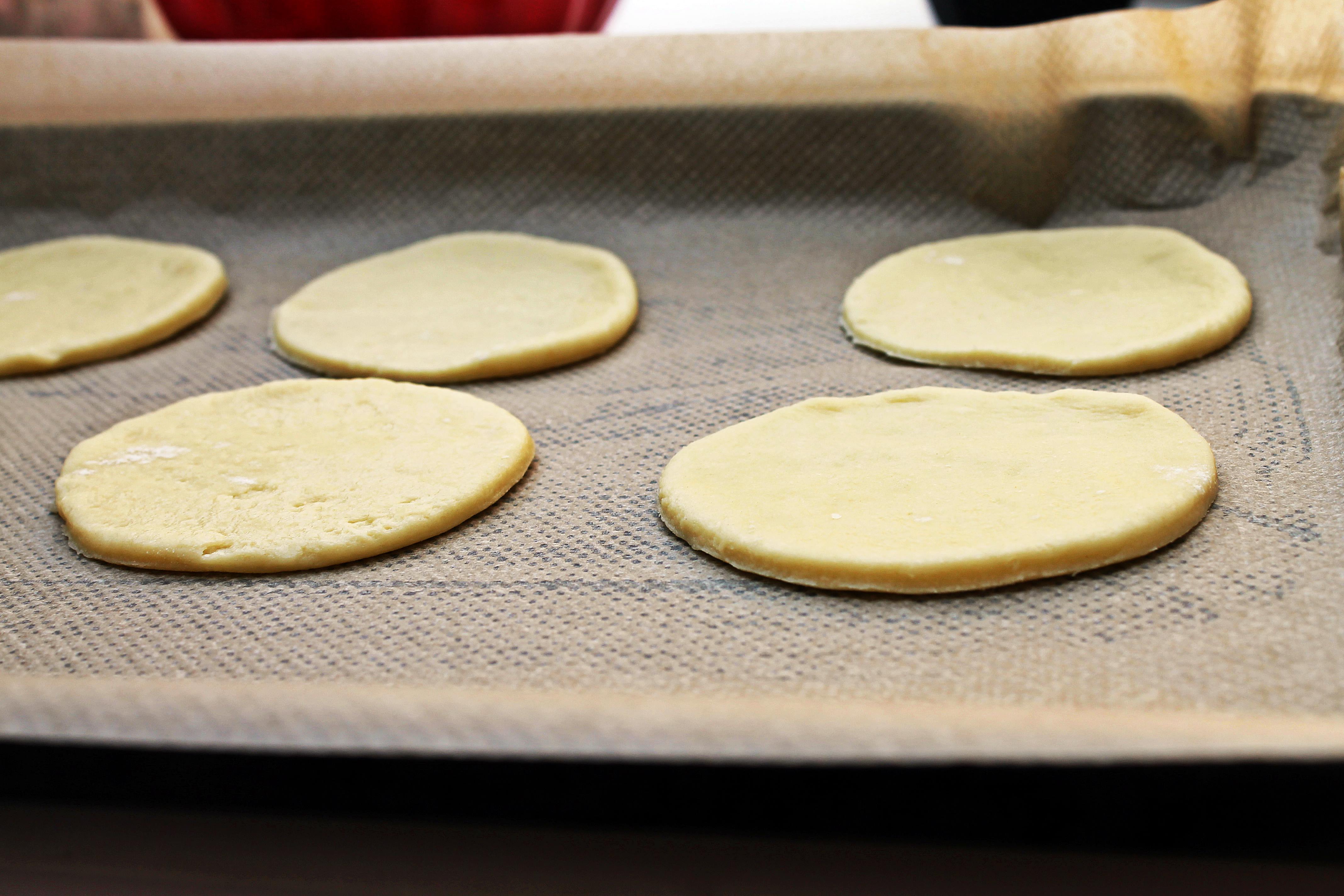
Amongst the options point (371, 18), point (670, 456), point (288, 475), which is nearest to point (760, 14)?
point (371, 18)

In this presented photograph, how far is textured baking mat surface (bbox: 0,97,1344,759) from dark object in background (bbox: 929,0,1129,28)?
1.17ft

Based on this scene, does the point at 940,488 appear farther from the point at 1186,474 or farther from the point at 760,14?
the point at 760,14

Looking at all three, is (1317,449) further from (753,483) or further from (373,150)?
(373,150)

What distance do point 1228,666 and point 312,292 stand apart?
1257 millimetres

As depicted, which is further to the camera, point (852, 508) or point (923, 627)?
point (852, 508)

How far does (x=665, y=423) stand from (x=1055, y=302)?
0.51m

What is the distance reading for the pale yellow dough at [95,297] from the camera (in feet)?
4.89

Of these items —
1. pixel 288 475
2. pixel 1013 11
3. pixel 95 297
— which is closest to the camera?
pixel 288 475

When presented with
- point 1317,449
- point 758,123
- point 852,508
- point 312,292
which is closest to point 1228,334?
point 1317,449

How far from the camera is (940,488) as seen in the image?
104 centimetres

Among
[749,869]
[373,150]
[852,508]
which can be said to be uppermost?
[373,150]

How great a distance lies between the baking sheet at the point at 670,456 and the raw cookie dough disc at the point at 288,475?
0.03 meters

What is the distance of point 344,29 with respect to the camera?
8.08 feet

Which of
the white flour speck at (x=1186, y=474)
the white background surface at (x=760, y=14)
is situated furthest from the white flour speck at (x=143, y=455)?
the white background surface at (x=760, y=14)
